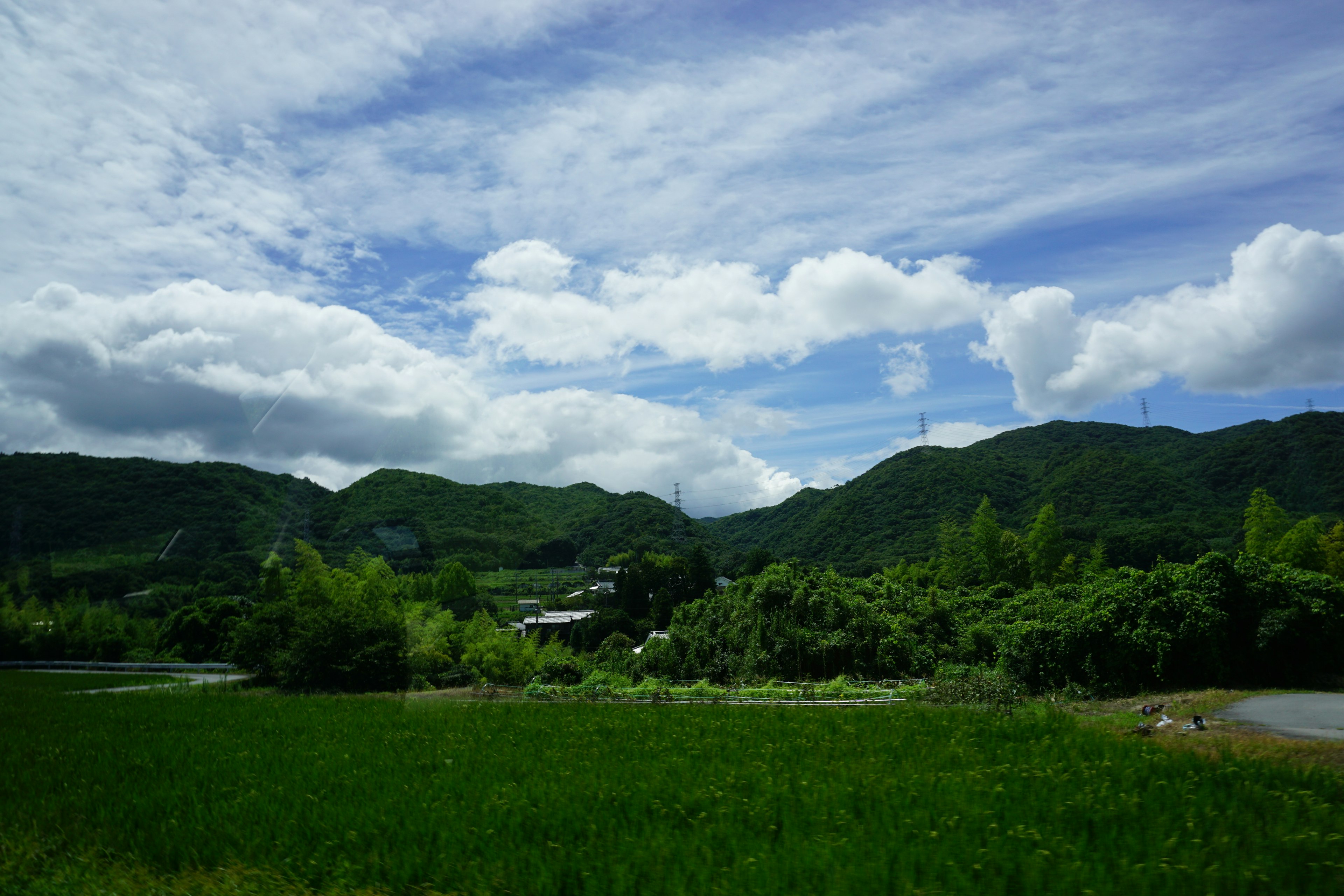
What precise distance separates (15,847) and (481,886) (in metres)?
5.31

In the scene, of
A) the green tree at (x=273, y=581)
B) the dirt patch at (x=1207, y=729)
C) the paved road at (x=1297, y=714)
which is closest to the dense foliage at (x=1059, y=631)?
the dirt patch at (x=1207, y=729)

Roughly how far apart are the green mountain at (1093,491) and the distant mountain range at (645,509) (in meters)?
0.24

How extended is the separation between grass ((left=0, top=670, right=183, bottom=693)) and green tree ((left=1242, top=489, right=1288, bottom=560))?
55.0 meters

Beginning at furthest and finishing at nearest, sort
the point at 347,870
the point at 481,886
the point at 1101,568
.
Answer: the point at 1101,568 → the point at 347,870 → the point at 481,886

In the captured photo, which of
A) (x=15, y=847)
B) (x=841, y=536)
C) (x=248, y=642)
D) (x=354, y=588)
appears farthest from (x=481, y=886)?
A: (x=841, y=536)

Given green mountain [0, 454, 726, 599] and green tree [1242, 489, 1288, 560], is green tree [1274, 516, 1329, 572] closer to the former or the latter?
green tree [1242, 489, 1288, 560]

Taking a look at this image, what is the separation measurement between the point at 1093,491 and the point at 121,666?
277ft

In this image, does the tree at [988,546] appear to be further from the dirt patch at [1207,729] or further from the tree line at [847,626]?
the dirt patch at [1207,729]

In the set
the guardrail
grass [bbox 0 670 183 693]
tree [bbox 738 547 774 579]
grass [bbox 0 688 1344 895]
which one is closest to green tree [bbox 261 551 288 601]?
the guardrail

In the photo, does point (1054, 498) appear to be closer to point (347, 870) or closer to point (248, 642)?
point (248, 642)

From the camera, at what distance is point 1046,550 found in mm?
49156

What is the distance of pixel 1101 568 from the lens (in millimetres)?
49375

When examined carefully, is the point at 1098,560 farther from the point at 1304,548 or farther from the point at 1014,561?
the point at 1304,548

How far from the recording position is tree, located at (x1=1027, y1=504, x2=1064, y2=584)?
48.9 meters
